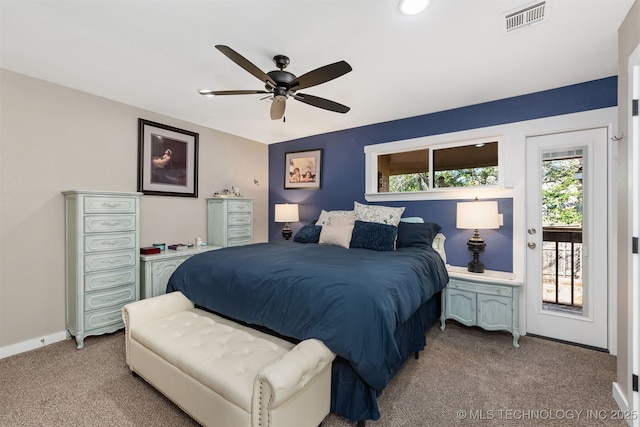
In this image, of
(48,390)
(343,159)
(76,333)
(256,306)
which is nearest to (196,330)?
(256,306)

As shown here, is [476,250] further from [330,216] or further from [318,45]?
[318,45]

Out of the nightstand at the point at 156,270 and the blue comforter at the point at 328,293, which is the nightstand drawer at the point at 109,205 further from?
the blue comforter at the point at 328,293

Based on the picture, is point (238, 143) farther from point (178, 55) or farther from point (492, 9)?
point (492, 9)

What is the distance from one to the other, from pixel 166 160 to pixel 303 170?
2.04 m

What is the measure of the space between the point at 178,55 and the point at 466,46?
227 cm

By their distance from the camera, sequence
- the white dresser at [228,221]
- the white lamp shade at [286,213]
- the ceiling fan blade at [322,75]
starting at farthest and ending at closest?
1. the white lamp shade at [286,213]
2. the white dresser at [228,221]
3. the ceiling fan blade at [322,75]

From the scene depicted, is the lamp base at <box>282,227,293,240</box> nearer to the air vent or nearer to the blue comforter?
the blue comforter

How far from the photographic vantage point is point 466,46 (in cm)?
208

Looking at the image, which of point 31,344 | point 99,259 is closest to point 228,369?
point 99,259

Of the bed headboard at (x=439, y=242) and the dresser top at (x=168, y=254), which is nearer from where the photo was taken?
the dresser top at (x=168, y=254)

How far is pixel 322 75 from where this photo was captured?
194cm

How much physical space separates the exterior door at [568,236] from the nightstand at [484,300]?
418 millimetres

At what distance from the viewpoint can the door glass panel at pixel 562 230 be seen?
2670 millimetres

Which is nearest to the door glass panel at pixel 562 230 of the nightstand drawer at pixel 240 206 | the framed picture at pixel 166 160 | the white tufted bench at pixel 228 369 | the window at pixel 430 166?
the window at pixel 430 166
